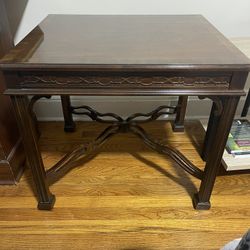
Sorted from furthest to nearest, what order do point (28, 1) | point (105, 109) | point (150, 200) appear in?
point (105, 109), point (28, 1), point (150, 200)

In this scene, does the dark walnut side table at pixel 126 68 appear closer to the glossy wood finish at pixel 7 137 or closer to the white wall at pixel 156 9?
the glossy wood finish at pixel 7 137

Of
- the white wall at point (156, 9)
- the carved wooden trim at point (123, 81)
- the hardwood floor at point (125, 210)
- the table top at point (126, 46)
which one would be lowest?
the hardwood floor at point (125, 210)

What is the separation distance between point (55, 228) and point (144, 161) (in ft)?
1.60

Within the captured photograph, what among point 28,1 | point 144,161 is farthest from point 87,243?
point 28,1

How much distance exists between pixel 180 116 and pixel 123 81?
0.75 meters

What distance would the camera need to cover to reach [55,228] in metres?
0.93

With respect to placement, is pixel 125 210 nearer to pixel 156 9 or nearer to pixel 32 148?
pixel 32 148

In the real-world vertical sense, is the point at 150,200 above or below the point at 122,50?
below

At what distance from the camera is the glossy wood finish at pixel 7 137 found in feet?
3.37

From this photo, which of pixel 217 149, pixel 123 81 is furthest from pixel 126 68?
pixel 217 149

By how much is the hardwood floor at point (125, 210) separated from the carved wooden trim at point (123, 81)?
0.52 metres

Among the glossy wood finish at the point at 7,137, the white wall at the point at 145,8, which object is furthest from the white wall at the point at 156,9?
the glossy wood finish at the point at 7,137

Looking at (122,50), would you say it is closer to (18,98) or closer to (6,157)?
(18,98)

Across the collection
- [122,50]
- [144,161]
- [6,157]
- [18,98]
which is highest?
[122,50]
